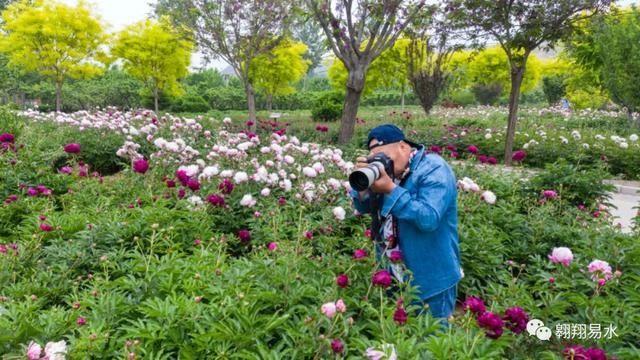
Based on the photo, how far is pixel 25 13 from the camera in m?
15.8

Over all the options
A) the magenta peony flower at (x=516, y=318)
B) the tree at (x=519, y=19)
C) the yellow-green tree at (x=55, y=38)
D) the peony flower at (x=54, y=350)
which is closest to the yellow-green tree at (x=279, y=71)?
the yellow-green tree at (x=55, y=38)

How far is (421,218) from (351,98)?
880cm

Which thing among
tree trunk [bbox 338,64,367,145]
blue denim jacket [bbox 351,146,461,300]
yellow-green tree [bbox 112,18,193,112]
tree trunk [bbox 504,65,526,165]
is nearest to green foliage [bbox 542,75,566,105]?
tree trunk [bbox 504,65,526,165]

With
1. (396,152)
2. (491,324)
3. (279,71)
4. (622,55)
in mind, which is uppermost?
(279,71)

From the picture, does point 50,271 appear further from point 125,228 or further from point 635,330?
point 635,330

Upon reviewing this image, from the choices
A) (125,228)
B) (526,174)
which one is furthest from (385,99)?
(125,228)

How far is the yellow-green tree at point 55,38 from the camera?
51.7ft

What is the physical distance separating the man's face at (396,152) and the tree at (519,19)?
26.6ft

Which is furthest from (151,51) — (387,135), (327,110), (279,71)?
(387,135)

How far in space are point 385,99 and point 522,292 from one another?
Result: 138 feet

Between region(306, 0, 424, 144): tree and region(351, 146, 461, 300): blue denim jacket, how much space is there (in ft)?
26.4

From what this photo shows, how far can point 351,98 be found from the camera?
1069cm

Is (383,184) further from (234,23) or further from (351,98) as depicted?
(234,23)

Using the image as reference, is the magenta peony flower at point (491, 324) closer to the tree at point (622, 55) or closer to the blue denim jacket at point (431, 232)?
the blue denim jacket at point (431, 232)
